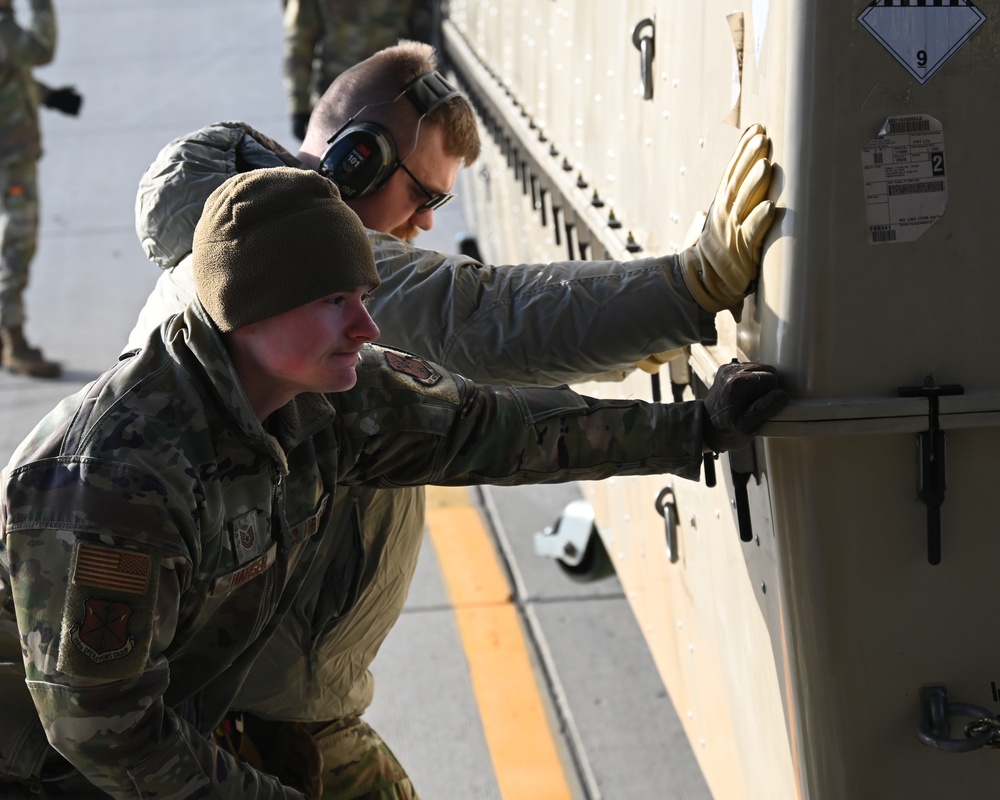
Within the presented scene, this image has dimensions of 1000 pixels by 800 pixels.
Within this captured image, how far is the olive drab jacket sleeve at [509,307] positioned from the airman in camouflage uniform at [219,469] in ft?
0.44

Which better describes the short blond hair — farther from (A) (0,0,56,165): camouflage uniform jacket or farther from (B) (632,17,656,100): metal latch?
(A) (0,0,56,165): camouflage uniform jacket

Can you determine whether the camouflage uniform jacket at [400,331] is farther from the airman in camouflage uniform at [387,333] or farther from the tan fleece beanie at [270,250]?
the tan fleece beanie at [270,250]

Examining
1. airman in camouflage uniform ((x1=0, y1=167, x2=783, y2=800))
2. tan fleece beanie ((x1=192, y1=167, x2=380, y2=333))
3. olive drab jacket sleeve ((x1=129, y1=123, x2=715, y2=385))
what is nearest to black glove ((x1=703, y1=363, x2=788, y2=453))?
airman in camouflage uniform ((x1=0, y1=167, x2=783, y2=800))

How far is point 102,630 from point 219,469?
26cm

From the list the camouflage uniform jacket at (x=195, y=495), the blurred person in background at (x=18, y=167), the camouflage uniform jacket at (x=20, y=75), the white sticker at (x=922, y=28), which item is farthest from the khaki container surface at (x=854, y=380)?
the camouflage uniform jacket at (x=20, y=75)

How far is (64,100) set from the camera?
22.0ft

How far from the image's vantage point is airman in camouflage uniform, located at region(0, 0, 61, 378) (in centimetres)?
645

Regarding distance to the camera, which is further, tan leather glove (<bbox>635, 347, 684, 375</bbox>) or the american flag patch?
tan leather glove (<bbox>635, 347, 684, 375</bbox>)

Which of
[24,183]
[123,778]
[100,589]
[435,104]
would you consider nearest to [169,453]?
[100,589]

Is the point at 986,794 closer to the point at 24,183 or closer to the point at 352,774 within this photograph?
the point at 352,774

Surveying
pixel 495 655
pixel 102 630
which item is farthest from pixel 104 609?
pixel 495 655

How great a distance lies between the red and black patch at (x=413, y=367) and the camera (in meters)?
2.00

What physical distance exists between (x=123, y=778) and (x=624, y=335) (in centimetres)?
97

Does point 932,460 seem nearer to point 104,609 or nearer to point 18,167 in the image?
point 104,609
